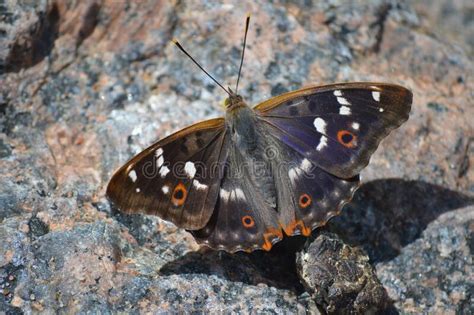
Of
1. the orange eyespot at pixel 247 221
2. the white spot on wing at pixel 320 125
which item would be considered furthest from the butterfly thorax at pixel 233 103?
the orange eyespot at pixel 247 221

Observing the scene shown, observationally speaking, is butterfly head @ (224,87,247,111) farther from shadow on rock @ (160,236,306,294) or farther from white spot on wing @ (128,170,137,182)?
shadow on rock @ (160,236,306,294)

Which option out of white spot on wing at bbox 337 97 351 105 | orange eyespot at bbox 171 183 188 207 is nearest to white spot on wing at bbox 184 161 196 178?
orange eyespot at bbox 171 183 188 207

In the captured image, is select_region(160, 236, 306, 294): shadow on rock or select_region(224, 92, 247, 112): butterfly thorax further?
select_region(224, 92, 247, 112): butterfly thorax

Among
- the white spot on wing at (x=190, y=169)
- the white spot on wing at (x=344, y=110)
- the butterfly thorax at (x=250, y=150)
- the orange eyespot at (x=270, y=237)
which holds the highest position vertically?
the white spot on wing at (x=344, y=110)

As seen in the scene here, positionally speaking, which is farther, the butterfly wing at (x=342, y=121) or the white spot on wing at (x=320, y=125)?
the white spot on wing at (x=320, y=125)

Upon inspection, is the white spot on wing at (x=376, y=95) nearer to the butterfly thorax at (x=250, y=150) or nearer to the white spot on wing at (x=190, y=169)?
the butterfly thorax at (x=250, y=150)

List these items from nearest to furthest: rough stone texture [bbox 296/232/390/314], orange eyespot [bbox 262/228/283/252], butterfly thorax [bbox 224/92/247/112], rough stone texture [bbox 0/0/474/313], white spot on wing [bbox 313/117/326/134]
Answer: rough stone texture [bbox 296/232/390/314]
rough stone texture [bbox 0/0/474/313]
orange eyespot [bbox 262/228/283/252]
white spot on wing [bbox 313/117/326/134]
butterfly thorax [bbox 224/92/247/112]

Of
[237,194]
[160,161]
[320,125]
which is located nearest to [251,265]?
[237,194]
